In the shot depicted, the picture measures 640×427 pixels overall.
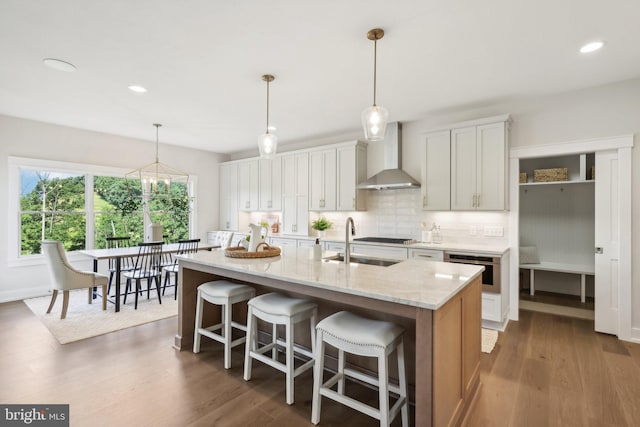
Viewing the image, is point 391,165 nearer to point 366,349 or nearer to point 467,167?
point 467,167

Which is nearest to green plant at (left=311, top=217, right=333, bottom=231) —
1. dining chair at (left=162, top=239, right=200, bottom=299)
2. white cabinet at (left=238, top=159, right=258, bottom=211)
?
white cabinet at (left=238, top=159, right=258, bottom=211)

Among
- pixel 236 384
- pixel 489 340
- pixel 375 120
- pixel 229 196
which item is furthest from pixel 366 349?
pixel 229 196

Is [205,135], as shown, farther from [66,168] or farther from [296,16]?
[296,16]

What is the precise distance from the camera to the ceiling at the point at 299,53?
6.98 feet

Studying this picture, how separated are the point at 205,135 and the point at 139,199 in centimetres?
179

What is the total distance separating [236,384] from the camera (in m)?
2.41

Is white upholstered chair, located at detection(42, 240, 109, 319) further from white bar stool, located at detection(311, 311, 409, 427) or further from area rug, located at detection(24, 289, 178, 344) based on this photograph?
white bar stool, located at detection(311, 311, 409, 427)

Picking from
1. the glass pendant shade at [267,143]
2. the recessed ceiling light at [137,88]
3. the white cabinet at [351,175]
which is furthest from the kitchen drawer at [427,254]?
the recessed ceiling light at [137,88]

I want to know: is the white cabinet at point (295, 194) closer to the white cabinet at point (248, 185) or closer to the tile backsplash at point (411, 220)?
the tile backsplash at point (411, 220)

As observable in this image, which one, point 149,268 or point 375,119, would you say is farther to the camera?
point 149,268

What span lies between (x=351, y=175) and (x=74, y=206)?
4616 mm

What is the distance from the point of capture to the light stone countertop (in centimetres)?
167

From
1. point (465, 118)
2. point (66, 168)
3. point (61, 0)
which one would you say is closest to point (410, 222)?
point (465, 118)

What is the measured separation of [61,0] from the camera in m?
2.01
